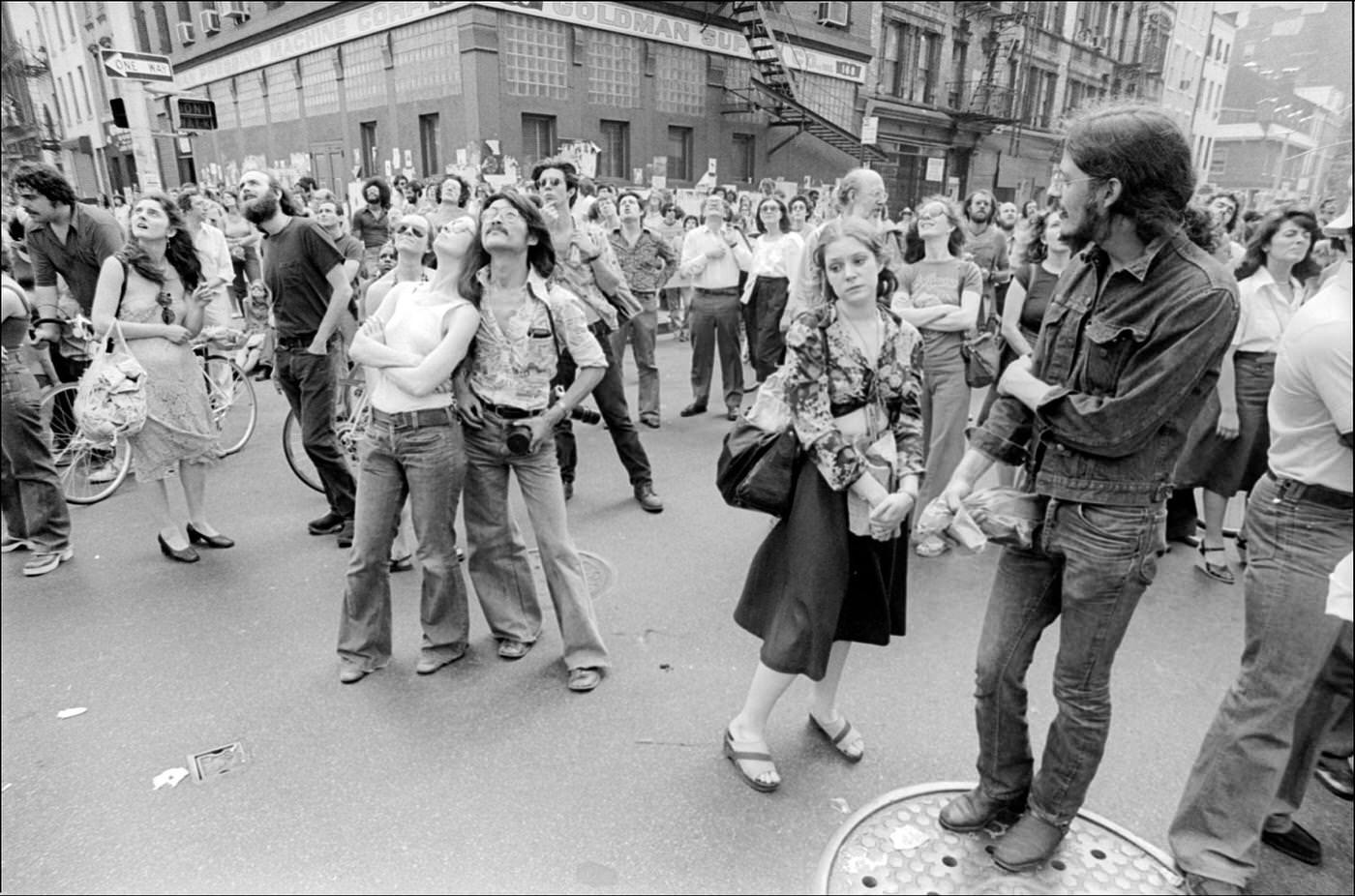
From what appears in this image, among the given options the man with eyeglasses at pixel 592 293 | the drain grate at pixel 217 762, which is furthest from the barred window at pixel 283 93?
the drain grate at pixel 217 762

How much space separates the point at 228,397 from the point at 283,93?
24.5ft

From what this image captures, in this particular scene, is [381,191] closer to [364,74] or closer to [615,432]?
[615,432]

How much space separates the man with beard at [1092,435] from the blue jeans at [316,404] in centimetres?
380

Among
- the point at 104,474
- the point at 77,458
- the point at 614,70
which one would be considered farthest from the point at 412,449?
the point at 614,70

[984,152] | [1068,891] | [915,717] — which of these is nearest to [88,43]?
[1068,891]

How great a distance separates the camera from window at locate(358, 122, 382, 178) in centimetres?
1667

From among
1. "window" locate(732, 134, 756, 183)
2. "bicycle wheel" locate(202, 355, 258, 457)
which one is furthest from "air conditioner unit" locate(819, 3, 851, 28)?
"bicycle wheel" locate(202, 355, 258, 457)

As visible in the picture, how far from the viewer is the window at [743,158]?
68.7 feet

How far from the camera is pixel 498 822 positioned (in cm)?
258

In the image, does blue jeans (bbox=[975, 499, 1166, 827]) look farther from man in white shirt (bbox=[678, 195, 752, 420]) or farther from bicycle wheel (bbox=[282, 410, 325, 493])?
man in white shirt (bbox=[678, 195, 752, 420])

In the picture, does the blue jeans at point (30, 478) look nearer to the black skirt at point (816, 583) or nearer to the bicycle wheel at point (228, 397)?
the bicycle wheel at point (228, 397)

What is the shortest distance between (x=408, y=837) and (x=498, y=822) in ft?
0.93

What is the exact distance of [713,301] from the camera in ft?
24.5

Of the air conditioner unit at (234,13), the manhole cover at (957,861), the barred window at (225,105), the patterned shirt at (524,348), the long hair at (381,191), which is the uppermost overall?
the air conditioner unit at (234,13)
